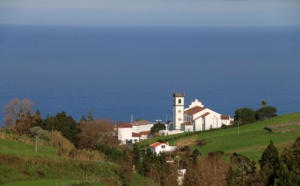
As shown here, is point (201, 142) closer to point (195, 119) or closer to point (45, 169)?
point (195, 119)

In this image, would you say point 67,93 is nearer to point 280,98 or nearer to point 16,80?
point 16,80

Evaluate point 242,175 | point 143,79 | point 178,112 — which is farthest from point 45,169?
point 143,79

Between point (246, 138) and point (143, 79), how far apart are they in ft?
221

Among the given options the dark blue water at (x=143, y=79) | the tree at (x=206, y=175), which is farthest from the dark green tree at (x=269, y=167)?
the dark blue water at (x=143, y=79)

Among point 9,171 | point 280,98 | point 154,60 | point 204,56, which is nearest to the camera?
point 9,171

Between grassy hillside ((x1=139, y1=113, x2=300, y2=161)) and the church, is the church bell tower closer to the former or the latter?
the church

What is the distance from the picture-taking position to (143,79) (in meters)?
105

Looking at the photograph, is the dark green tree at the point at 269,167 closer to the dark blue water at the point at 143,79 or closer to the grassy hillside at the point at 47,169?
the grassy hillside at the point at 47,169

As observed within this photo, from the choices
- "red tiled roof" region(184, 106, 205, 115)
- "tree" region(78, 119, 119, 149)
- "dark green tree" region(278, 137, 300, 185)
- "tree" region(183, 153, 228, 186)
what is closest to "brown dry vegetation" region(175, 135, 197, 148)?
"tree" region(78, 119, 119, 149)

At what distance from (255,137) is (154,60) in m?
102

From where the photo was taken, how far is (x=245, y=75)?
372 feet

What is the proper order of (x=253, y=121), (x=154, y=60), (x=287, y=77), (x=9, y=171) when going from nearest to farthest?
(x=9, y=171)
(x=253, y=121)
(x=287, y=77)
(x=154, y=60)

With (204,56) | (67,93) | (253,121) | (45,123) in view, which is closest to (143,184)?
(45,123)

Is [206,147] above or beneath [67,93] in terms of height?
beneath
